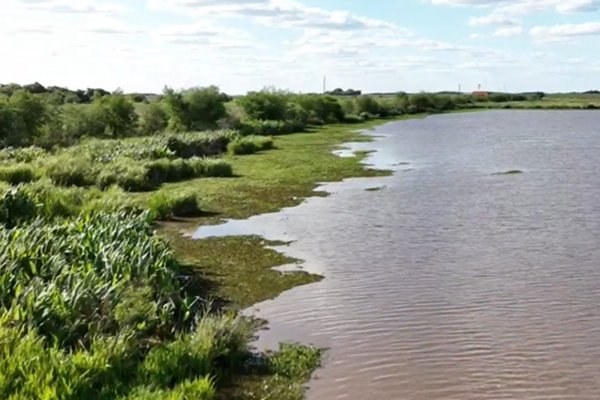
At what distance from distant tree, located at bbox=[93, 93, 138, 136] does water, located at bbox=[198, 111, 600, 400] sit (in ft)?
89.5

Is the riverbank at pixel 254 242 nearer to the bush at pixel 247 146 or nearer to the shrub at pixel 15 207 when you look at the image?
the bush at pixel 247 146

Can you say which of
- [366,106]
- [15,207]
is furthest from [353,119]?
[15,207]

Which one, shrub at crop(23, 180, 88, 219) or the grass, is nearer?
the grass

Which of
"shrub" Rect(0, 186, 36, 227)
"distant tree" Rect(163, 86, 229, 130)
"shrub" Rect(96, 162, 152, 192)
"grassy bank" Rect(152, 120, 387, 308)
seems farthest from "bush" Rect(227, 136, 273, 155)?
"shrub" Rect(0, 186, 36, 227)

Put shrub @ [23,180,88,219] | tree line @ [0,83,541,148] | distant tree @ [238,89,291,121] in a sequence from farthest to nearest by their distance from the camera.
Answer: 1. distant tree @ [238,89,291,121]
2. tree line @ [0,83,541,148]
3. shrub @ [23,180,88,219]

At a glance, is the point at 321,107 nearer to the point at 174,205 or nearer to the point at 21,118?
the point at 21,118

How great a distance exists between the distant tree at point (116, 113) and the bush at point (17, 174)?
2457cm

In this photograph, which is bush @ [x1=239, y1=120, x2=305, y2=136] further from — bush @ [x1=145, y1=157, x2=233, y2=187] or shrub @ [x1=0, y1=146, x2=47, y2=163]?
shrub @ [x1=0, y1=146, x2=47, y2=163]

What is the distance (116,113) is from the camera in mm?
51688

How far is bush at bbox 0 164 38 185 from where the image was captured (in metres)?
25.0

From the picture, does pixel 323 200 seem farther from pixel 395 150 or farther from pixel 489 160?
pixel 395 150

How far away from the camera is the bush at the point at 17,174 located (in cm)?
2500

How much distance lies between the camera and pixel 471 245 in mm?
16953

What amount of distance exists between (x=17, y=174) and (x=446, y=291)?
17.5 meters
